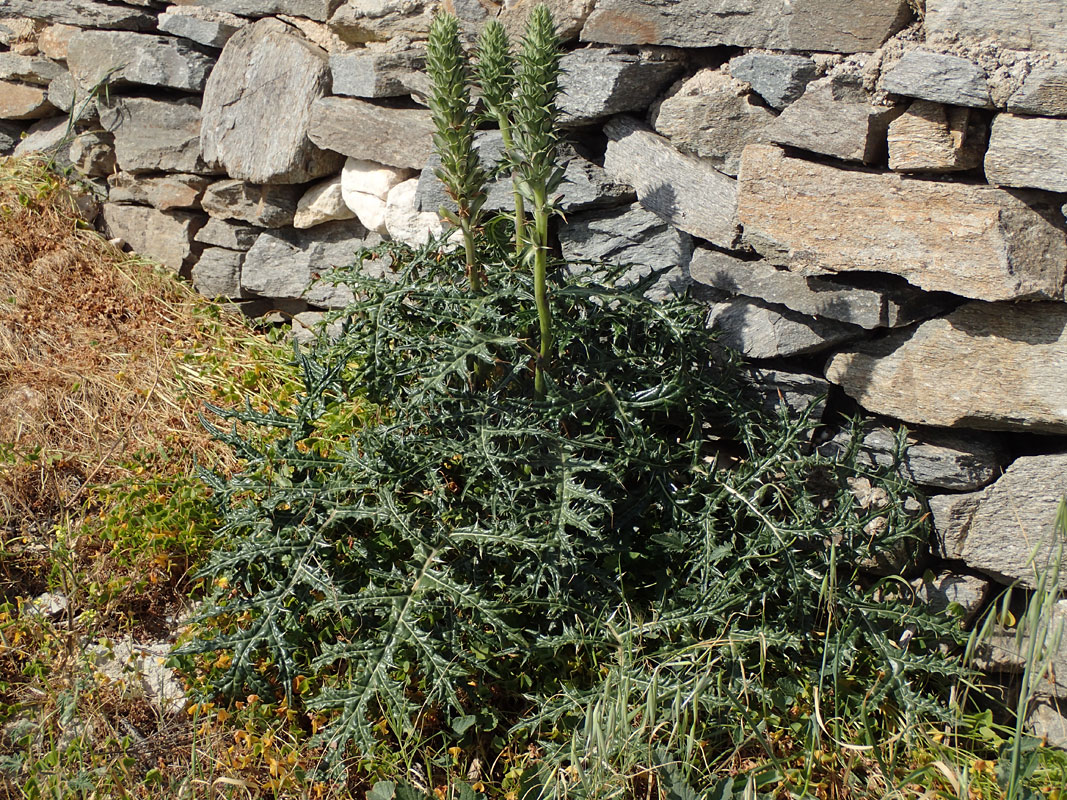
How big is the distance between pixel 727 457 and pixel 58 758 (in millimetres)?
1957

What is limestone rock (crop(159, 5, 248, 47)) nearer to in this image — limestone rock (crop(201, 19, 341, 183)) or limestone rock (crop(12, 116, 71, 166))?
limestone rock (crop(201, 19, 341, 183))

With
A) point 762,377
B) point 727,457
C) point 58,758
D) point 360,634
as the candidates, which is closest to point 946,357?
point 762,377

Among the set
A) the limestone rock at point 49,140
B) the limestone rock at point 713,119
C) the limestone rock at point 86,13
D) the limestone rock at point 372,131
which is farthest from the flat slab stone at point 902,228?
the limestone rock at point 49,140

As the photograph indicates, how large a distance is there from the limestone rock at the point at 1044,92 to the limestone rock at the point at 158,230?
339cm

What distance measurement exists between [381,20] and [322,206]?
774 millimetres

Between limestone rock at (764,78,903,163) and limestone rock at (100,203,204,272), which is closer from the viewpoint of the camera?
limestone rock at (764,78,903,163)

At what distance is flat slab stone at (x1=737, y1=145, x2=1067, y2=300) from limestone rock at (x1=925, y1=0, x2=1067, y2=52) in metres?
0.34

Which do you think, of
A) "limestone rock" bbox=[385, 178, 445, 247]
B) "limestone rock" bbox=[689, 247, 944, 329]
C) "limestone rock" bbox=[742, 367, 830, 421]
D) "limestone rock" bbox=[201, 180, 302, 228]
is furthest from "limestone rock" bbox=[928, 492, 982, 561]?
"limestone rock" bbox=[201, 180, 302, 228]

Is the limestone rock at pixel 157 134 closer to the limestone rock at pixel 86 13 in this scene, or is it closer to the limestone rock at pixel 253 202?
the limestone rock at pixel 253 202

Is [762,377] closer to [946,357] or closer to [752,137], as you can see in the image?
[946,357]

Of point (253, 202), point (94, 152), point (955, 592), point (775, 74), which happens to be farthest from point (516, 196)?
point (94, 152)

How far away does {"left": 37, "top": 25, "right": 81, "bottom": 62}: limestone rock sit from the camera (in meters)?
4.34

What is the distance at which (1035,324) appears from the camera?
2.33m

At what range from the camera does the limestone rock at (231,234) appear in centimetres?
406
